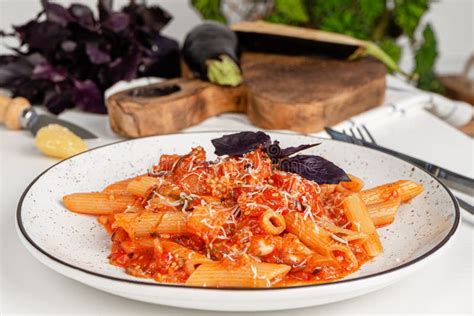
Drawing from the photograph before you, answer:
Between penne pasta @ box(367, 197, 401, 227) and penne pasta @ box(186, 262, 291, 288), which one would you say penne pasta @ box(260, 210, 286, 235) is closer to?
penne pasta @ box(186, 262, 291, 288)

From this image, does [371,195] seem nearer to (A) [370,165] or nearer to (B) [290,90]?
(A) [370,165]

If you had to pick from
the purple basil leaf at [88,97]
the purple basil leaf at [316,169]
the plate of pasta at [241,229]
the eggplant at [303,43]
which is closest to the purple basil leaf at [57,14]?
the purple basil leaf at [88,97]

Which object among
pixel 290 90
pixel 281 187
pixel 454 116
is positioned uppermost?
pixel 281 187

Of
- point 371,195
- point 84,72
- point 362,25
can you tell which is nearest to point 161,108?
point 84,72

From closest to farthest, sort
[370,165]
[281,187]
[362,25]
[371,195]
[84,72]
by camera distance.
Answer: [281,187] < [371,195] < [370,165] < [84,72] < [362,25]

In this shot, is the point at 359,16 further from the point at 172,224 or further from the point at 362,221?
the point at 172,224

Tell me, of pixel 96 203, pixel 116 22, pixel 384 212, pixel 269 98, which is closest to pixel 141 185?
pixel 96 203

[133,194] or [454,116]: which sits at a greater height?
[133,194]

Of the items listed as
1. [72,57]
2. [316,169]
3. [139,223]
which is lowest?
[72,57]
